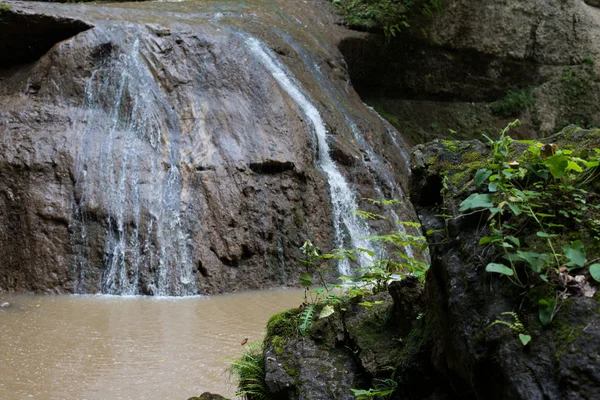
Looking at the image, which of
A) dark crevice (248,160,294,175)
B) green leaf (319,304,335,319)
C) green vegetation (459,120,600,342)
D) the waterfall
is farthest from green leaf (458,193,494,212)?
dark crevice (248,160,294,175)

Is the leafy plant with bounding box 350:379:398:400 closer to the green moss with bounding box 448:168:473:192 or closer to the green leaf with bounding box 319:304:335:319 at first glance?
the green leaf with bounding box 319:304:335:319

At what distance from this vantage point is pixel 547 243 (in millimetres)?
1878

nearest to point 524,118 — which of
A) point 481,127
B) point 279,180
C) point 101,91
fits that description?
point 481,127

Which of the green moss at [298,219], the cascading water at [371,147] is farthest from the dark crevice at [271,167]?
the cascading water at [371,147]

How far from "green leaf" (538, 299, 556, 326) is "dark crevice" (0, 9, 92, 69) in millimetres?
8779

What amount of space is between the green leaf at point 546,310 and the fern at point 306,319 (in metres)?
1.36

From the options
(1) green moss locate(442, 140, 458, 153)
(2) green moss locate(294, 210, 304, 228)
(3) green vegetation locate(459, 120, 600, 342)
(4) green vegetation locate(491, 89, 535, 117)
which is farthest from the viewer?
(4) green vegetation locate(491, 89, 535, 117)

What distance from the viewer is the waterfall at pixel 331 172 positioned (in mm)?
8148

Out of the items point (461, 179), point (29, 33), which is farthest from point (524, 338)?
point (29, 33)

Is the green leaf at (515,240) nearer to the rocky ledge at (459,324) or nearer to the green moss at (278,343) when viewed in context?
the rocky ledge at (459,324)

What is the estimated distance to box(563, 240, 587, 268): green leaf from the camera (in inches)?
69.1

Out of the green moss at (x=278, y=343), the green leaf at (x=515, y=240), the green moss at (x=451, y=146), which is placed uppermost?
the green moss at (x=451, y=146)

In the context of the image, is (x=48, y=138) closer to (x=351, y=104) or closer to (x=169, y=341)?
(x=169, y=341)

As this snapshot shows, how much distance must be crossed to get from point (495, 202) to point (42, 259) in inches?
246
